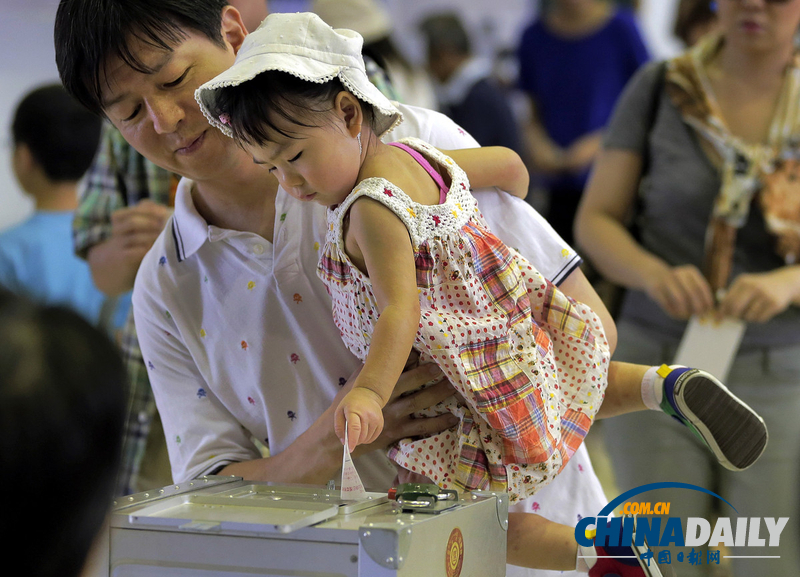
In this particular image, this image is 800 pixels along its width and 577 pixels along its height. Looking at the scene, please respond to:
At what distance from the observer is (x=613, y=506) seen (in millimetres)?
1250

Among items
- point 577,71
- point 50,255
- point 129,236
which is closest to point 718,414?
point 129,236

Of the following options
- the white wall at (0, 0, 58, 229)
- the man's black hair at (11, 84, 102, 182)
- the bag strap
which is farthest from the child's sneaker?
the white wall at (0, 0, 58, 229)

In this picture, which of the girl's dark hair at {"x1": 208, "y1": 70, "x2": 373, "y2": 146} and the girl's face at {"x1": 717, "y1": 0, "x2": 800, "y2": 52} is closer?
the girl's dark hair at {"x1": 208, "y1": 70, "x2": 373, "y2": 146}

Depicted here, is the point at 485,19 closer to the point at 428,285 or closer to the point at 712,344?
the point at 712,344

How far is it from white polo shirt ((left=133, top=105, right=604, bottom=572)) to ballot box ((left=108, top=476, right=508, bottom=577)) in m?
0.34

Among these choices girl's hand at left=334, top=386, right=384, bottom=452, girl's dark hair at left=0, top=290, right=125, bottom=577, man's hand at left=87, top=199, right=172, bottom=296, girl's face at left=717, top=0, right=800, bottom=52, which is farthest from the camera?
girl's face at left=717, top=0, right=800, bottom=52

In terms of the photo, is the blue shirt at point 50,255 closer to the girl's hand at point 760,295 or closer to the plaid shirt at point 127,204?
the plaid shirt at point 127,204

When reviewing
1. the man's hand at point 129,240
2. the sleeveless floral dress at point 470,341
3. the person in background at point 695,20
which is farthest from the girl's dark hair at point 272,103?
the person in background at point 695,20

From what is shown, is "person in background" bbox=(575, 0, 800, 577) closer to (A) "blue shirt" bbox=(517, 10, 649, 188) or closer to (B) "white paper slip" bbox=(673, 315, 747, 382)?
(B) "white paper slip" bbox=(673, 315, 747, 382)

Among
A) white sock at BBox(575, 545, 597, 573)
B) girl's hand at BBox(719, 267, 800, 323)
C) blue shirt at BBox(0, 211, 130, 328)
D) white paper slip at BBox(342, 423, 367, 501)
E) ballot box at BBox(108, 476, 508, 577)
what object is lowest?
white sock at BBox(575, 545, 597, 573)

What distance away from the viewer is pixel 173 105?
1213mm

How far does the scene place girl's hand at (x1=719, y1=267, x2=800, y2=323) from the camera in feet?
6.38

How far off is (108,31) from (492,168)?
1.83 feet

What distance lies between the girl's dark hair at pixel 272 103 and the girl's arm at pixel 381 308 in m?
0.13
